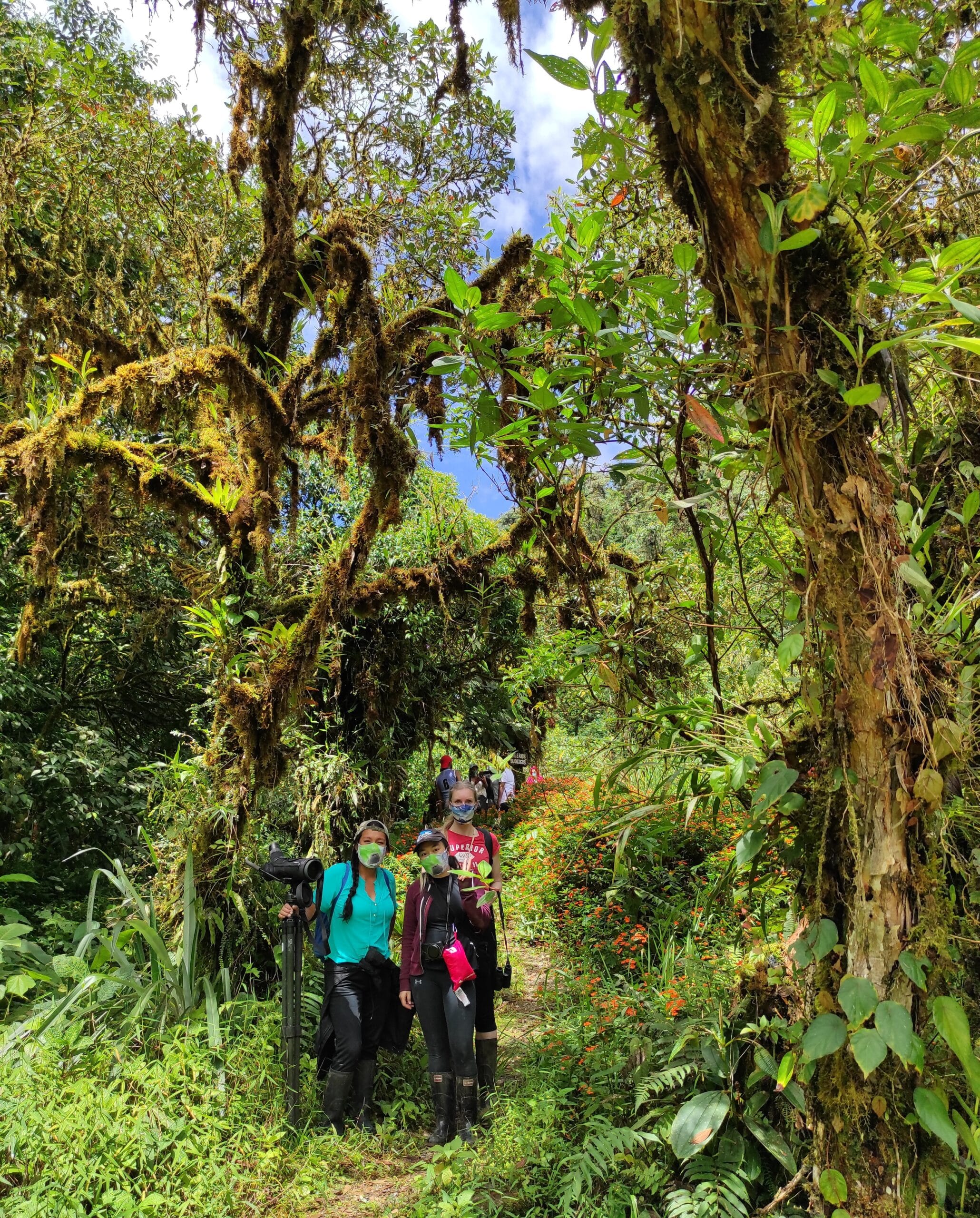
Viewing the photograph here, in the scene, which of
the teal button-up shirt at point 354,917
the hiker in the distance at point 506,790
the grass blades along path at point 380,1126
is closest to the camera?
the grass blades along path at point 380,1126

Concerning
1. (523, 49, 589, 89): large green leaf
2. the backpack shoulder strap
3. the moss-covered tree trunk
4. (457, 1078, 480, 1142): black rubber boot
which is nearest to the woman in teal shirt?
the backpack shoulder strap

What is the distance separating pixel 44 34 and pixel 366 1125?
10.0 m

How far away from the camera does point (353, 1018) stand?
157 inches

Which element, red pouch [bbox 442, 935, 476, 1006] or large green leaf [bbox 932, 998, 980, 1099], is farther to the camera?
red pouch [bbox 442, 935, 476, 1006]

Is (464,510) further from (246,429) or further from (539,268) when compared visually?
(539,268)

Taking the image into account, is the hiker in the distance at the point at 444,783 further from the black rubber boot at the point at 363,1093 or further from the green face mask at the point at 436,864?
the black rubber boot at the point at 363,1093

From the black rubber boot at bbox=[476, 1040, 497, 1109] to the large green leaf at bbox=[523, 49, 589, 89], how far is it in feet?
14.3

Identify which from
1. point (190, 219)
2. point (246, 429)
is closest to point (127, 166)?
point (190, 219)

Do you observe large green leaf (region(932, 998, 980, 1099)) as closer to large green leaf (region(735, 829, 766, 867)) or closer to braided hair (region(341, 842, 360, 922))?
large green leaf (region(735, 829, 766, 867))

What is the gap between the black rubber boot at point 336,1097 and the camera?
3891 millimetres

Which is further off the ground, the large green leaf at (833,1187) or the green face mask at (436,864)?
the green face mask at (436,864)

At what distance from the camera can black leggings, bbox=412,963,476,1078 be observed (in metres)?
3.85

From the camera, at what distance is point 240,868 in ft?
13.9

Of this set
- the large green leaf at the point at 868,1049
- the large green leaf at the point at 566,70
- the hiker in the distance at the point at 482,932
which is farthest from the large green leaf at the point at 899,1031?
the hiker in the distance at the point at 482,932
